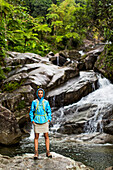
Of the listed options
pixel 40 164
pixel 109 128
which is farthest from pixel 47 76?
pixel 40 164

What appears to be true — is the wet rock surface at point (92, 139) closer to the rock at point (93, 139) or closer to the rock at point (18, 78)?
the rock at point (93, 139)

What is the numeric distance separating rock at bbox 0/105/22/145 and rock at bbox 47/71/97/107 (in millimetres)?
5221

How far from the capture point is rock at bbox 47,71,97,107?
12.9 metres

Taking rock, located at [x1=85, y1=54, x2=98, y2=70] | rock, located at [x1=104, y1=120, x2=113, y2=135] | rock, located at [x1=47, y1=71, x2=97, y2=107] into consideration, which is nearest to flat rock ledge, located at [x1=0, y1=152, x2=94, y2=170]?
rock, located at [x1=104, y1=120, x2=113, y2=135]

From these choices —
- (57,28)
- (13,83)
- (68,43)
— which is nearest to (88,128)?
(13,83)

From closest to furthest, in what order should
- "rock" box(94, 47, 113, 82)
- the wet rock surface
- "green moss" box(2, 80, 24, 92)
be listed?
the wet rock surface → "green moss" box(2, 80, 24, 92) → "rock" box(94, 47, 113, 82)

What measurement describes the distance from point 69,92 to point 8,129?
6.40 m

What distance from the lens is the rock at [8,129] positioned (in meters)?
7.57

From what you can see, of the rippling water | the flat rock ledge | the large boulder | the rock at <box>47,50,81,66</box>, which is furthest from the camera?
the rock at <box>47,50,81,66</box>

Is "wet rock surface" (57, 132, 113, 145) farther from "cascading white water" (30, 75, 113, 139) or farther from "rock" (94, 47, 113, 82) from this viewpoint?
"rock" (94, 47, 113, 82)

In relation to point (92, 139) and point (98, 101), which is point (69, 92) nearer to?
point (98, 101)

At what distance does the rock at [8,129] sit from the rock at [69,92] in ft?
17.1

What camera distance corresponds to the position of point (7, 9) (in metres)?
10.0

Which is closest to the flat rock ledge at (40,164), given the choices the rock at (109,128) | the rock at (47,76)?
the rock at (109,128)
